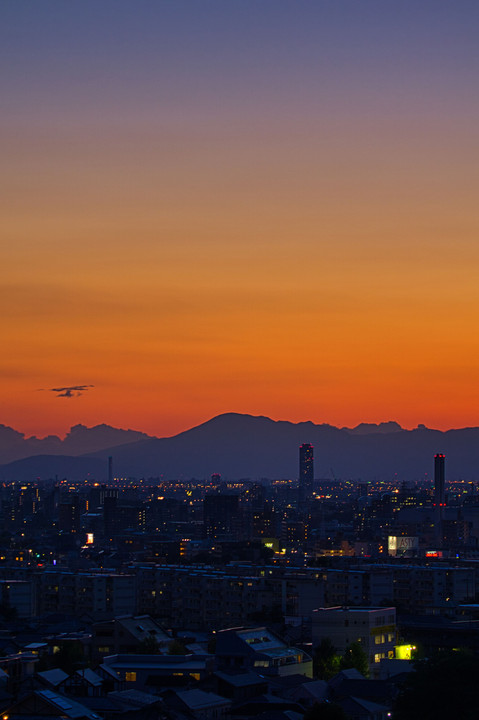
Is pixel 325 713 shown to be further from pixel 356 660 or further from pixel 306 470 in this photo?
pixel 306 470

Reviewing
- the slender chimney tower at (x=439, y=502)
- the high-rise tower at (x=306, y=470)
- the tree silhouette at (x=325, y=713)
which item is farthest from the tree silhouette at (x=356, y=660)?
the high-rise tower at (x=306, y=470)

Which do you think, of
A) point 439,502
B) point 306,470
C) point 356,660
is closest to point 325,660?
point 356,660

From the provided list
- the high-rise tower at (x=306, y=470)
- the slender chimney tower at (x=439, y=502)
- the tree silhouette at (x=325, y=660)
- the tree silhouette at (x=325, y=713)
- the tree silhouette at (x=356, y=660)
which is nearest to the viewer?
the tree silhouette at (x=325, y=713)

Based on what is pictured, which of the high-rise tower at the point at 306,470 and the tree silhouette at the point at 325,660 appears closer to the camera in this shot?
the tree silhouette at the point at 325,660

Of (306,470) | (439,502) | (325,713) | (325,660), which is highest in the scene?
(306,470)

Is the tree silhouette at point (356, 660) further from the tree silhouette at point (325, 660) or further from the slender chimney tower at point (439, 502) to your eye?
the slender chimney tower at point (439, 502)

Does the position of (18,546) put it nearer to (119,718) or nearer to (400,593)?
(400,593)

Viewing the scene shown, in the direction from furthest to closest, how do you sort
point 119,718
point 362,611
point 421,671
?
point 362,611 < point 421,671 < point 119,718

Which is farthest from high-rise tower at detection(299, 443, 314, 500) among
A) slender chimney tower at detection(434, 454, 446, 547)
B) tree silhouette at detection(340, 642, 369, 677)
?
tree silhouette at detection(340, 642, 369, 677)

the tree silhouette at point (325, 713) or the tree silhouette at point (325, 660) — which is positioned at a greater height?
the tree silhouette at point (325, 713)

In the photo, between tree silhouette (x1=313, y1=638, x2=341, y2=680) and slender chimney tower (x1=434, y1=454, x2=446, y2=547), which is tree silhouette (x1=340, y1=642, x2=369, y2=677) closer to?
tree silhouette (x1=313, y1=638, x2=341, y2=680)

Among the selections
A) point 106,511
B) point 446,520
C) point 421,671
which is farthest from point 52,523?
point 421,671
